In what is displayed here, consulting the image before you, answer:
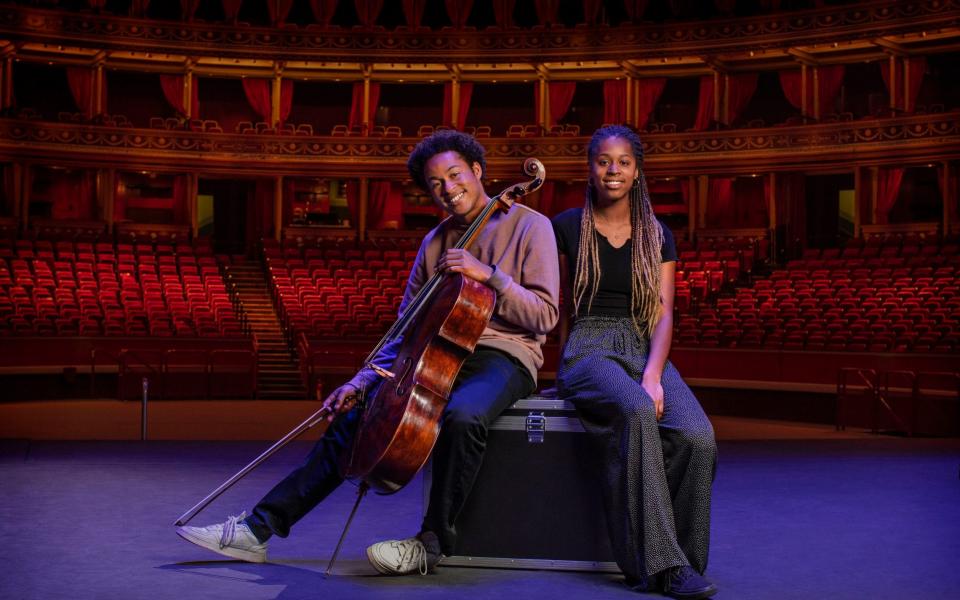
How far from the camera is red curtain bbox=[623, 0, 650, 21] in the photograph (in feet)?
81.8

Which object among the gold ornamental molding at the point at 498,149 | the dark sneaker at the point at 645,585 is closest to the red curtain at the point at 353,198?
the gold ornamental molding at the point at 498,149

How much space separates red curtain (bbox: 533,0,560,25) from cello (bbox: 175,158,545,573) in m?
22.2

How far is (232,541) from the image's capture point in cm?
343

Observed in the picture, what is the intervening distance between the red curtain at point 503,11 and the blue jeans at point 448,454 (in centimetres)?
2194

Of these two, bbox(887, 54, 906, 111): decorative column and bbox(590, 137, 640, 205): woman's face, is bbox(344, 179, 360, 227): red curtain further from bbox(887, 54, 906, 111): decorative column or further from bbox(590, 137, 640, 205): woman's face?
bbox(590, 137, 640, 205): woman's face

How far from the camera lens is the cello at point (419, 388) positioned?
124 inches

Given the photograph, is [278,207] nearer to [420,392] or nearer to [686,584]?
[420,392]

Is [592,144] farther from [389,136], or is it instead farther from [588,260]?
[389,136]

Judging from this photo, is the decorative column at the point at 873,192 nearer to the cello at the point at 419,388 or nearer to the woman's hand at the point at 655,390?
the woman's hand at the point at 655,390

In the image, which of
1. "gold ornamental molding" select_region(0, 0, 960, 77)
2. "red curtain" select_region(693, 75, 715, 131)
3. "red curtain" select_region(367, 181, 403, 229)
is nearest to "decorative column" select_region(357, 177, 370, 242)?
"red curtain" select_region(367, 181, 403, 229)

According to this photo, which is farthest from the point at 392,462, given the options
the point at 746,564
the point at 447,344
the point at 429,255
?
the point at 746,564

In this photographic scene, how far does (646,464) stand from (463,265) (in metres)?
0.81

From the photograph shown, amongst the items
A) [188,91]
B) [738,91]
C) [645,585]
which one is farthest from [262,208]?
[645,585]

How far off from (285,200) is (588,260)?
75.5 feet
